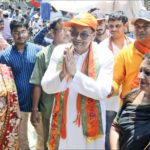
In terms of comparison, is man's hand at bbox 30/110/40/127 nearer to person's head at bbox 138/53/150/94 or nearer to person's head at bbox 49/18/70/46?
person's head at bbox 49/18/70/46

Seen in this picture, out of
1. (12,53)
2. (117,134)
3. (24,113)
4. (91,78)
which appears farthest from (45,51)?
(117,134)

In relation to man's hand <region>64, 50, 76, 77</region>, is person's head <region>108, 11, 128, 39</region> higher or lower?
higher

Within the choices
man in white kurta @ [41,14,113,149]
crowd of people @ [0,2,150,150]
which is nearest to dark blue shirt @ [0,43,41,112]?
crowd of people @ [0,2,150,150]

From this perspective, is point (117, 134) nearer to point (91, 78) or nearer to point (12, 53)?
point (91, 78)

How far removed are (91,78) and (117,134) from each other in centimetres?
91

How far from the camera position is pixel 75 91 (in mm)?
3156

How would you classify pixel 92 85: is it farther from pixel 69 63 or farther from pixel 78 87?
pixel 69 63

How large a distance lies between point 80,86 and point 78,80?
67 mm

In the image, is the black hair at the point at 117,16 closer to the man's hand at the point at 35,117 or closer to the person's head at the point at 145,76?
the man's hand at the point at 35,117


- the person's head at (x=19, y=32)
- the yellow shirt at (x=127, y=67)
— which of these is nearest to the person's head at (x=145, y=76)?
the yellow shirt at (x=127, y=67)

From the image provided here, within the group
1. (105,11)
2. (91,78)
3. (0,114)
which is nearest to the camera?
(91,78)

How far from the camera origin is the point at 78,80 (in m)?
2.95

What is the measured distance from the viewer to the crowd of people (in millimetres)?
2238

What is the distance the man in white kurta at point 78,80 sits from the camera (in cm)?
297
